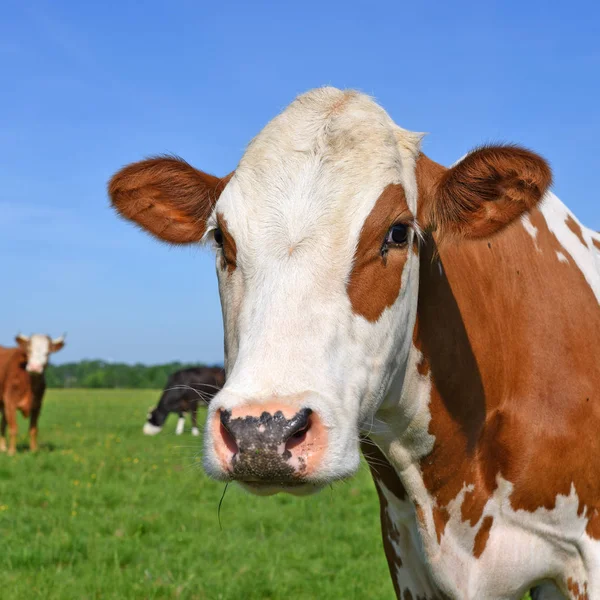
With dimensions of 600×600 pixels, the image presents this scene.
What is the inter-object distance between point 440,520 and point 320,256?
152cm

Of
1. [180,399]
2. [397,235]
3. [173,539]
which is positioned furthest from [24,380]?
[397,235]

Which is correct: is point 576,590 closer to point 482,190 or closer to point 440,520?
point 440,520

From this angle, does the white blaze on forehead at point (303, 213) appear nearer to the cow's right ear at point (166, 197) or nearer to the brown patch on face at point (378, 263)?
the brown patch on face at point (378, 263)

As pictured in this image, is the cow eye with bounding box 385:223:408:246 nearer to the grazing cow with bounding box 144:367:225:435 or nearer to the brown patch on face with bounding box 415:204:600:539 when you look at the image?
the brown patch on face with bounding box 415:204:600:539

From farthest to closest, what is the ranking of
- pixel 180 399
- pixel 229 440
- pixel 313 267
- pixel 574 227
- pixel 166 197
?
pixel 180 399
pixel 574 227
pixel 166 197
pixel 313 267
pixel 229 440

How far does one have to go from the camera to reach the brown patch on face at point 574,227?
421cm

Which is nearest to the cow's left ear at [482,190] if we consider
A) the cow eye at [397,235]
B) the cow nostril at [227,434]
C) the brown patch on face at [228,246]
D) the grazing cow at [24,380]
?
the cow eye at [397,235]

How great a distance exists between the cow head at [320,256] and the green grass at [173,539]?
711 mm

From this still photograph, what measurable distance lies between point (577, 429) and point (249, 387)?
177 centimetres

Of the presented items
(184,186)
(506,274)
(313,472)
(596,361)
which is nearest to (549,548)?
(596,361)

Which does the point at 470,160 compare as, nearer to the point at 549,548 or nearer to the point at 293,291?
the point at 293,291

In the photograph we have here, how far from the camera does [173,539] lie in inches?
316

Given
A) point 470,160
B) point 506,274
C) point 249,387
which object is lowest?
point 249,387

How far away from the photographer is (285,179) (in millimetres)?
2973
